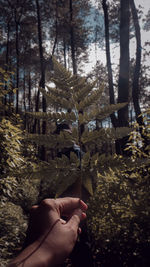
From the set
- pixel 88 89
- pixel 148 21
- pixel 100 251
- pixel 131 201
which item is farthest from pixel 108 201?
pixel 148 21

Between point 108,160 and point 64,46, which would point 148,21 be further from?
point 108,160

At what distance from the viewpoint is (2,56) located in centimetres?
2648

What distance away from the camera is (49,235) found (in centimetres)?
116

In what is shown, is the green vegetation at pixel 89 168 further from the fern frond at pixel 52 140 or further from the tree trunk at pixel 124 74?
the tree trunk at pixel 124 74

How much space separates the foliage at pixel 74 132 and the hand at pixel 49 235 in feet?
0.63

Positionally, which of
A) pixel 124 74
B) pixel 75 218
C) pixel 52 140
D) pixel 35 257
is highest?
pixel 124 74

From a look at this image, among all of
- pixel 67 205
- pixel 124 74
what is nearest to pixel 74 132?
pixel 67 205

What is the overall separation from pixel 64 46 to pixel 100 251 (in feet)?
80.5

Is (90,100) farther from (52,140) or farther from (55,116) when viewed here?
(52,140)

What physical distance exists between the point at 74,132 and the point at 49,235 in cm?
65

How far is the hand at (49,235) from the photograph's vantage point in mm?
1067

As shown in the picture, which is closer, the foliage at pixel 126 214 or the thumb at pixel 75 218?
the thumb at pixel 75 218

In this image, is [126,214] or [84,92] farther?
[126,214]

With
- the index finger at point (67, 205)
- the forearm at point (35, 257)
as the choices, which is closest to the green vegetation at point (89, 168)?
the index finger at point (67, 205)
